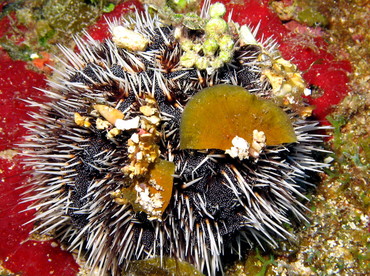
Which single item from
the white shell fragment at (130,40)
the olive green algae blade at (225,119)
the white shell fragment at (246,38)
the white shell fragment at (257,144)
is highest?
the white shell fragment at (130,40)

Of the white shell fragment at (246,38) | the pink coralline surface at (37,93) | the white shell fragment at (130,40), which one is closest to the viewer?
the white shell fragment at (130,40)

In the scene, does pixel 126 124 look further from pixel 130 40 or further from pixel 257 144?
pixel 257 144

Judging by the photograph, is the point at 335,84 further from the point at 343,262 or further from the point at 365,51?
the point at 343,262

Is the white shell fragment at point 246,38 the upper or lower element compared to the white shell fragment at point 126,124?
upper

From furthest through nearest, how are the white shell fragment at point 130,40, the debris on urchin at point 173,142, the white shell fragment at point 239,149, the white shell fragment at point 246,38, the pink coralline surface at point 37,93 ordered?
the pink coralline surface at point 37,93
the white shell fragment at point 246,38
the white shell fragment at point 130,40
the debris on urchin at point 173,142
the white shell fragment at point 239,149

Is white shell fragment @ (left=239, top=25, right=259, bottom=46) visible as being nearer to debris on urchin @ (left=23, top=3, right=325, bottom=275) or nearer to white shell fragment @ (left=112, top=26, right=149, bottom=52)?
debris on urchin @ (left=23, top=3, right=325, bottom=275)

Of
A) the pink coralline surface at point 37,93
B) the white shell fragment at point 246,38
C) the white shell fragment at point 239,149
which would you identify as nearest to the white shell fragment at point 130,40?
the white shell fragment at point 246,38

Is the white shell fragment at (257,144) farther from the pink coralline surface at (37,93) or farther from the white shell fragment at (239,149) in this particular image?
the pink coralline surface at (37,93)

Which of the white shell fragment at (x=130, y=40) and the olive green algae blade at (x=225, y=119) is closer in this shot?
the olive green algae blade at (x=225, y=119)
